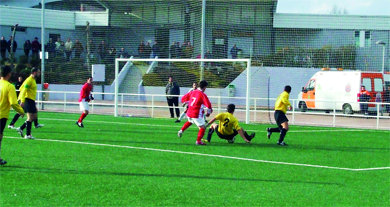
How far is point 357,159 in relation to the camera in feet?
47.5

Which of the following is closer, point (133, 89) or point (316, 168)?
point (316, 168)

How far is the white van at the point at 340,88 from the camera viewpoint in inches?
1286

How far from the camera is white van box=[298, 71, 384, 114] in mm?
32656

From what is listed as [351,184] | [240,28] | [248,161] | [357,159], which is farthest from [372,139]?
[240,28]

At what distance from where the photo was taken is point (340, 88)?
34906mm

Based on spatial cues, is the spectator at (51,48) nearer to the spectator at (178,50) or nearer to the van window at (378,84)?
the spectator at (178,50)

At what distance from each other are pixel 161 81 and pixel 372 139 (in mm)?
13620

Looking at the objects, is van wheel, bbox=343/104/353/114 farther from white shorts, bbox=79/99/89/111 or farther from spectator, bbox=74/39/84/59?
spectator, bbox=74/39/84/59

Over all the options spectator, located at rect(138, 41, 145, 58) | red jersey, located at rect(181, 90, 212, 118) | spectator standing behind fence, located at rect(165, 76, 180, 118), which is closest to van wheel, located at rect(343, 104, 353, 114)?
spectator standing behind fence, located at rect(165, 76, 180, 118)

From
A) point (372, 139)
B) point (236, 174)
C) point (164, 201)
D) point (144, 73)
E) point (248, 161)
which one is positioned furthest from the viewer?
point (144, 73)

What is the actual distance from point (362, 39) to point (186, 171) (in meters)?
21.1

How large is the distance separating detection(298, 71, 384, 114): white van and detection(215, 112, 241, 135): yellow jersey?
15.1 meters

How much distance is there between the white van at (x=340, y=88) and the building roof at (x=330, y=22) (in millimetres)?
2706

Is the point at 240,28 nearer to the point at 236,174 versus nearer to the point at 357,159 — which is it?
the point at 357,159
